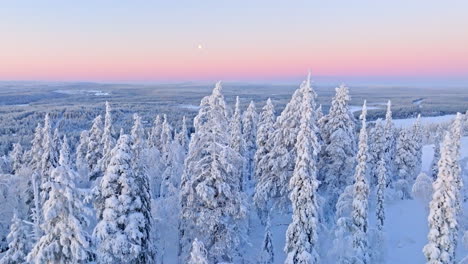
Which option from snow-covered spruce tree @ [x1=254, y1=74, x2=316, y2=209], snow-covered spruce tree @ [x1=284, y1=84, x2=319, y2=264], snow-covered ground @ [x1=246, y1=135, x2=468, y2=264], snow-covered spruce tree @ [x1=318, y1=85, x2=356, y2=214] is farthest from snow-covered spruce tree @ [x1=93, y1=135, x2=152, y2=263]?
snow-covered spruce tree @ [x1=318, y1=85, x2=356, y2=214]

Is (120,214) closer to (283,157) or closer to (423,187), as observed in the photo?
(283,157)

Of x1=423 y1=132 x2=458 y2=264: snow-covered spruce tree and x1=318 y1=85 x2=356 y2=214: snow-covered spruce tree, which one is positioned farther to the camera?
x1=318 y1=85 x2=356 y2=214: snow-covered spruce tree

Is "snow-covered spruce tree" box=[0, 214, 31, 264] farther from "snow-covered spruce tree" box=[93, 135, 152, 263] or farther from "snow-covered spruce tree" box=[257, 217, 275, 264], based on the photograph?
"snow-covered spruce tree" box=[257, 217, 275, 264]

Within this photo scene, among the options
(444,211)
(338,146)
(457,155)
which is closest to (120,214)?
(444,211)

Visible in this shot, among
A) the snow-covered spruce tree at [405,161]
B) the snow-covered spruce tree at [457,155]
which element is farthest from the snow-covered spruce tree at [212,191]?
the snow-covered spruce tree at [405,161]

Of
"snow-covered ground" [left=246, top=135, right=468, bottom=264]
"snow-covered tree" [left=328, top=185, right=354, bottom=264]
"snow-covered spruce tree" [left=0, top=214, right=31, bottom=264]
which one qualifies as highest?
"snow-covered spruce tree" [left=0, top=214, right=31, bottom=264]

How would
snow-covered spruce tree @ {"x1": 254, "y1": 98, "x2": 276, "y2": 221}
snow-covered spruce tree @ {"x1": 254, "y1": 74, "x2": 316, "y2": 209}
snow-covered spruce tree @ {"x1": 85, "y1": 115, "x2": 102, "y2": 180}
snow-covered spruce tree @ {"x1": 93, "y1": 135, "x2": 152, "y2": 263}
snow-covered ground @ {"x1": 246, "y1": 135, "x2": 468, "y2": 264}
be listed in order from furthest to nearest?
snow-covered spruce tree @ {"x1": 85, "y1": 115, "x2": 102, "y2": 180} → snow-covered ground @ {"x1": 246, "y1": 135, "x2": 468, "y2": 264} → snow-covered spruce tree @ {"x1": 254, "y1": 98, "x2": 276, "y2": 221} → snow-covered spruce tree @ {"x1": 254, "y1": 74, "x2": 316, "y2": 209} → snow-covered spruce tree @ {"x1": 93, "y1": 135, "x2": 152, "y2": 263}

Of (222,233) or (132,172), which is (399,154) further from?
(132,172)
